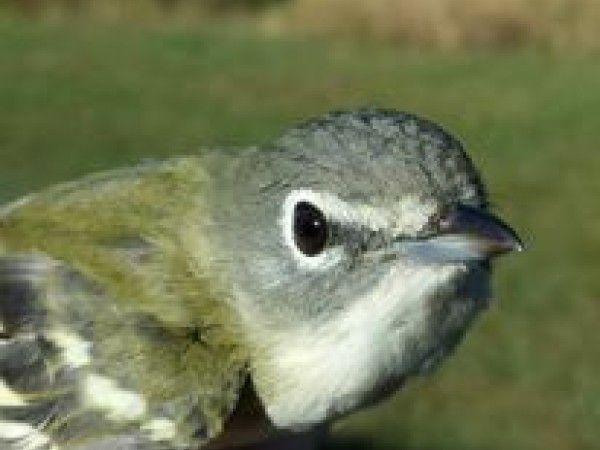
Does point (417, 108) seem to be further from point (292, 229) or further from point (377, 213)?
point (377, 213)

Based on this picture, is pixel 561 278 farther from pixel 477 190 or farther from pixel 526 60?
pixel 526 60

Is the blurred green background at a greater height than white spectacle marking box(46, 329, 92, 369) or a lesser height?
greater

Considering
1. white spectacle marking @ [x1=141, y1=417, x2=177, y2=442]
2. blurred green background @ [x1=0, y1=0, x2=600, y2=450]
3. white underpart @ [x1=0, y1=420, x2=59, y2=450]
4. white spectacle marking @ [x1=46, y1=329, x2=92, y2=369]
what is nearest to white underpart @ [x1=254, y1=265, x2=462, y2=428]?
white spectacle marking @ [x1=141, y1=417, x2=177, y2=442]

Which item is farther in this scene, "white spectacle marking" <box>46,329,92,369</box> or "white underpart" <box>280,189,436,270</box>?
"white spectacle marking" <box>46,329,92,369</box>

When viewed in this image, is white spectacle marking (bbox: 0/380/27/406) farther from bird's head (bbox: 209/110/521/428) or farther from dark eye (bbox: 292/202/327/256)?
dark eye (bbox: 292/202/327/256)

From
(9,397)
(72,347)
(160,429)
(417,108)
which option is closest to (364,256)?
(160,429)

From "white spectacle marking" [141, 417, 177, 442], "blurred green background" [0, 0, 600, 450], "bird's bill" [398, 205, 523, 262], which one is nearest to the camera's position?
"bird's bill" [398, 205, 523, 262]

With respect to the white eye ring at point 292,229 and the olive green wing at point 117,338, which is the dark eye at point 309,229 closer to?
the white eye ring at point 292,229
